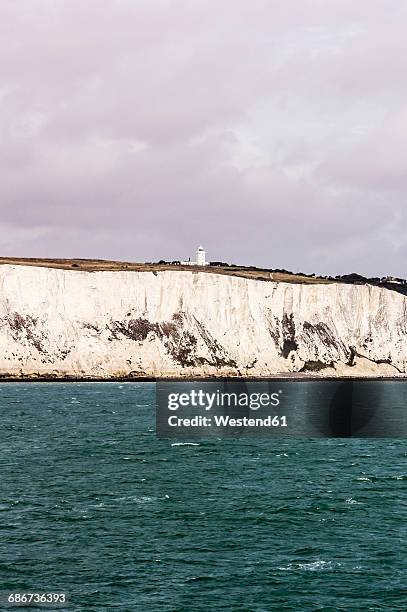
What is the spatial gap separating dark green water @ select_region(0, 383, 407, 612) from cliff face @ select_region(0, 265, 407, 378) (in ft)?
257

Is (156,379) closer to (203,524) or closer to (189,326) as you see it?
(189,326)

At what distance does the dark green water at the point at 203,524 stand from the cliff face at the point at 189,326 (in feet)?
257

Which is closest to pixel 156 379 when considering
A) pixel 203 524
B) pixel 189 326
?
pixel 189 326

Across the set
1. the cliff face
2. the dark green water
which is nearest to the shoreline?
the cliff face

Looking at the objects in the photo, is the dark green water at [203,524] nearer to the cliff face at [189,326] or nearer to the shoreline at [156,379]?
the shoreline at [156,379]

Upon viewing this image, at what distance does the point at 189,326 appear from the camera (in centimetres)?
16212

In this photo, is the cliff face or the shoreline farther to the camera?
the cliff face

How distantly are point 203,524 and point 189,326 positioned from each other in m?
120

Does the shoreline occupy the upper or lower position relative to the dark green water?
upper

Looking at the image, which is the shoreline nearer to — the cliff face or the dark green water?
the cliff face

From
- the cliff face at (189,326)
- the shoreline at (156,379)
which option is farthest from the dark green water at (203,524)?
the cliff face at (189,326)

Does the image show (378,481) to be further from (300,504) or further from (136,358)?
(136,358)

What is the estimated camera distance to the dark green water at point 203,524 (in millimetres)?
32219

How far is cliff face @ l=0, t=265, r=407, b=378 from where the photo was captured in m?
153
